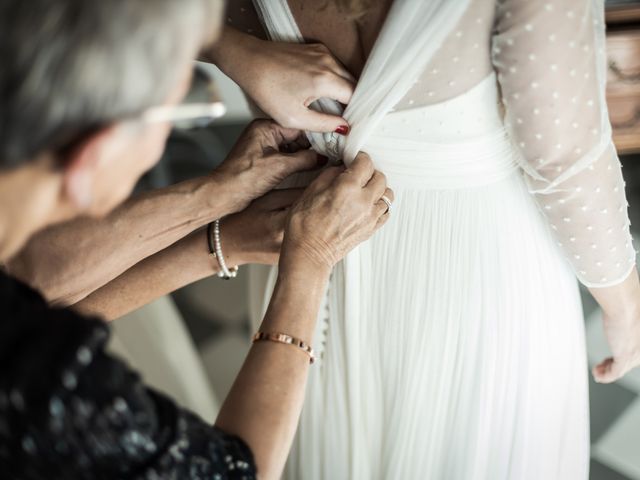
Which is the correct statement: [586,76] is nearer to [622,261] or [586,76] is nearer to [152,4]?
[622,261]

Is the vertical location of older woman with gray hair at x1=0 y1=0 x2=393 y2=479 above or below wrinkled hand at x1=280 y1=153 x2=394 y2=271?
below

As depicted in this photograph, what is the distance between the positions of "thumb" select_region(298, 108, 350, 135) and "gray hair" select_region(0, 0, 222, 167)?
0.38m

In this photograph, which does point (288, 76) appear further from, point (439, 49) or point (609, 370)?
point (609, 370)

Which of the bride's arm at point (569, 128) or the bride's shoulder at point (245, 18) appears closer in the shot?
the bride's arm at point (569, 128)

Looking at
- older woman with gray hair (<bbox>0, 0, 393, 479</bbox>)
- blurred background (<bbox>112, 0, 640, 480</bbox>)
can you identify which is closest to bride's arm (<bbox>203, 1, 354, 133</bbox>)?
older woman with gray hair (<bbox>0, 0, 393, 479</bbox>)

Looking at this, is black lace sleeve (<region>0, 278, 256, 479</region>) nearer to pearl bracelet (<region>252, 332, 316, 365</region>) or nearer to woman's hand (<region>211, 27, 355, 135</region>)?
pearl bracelet (<region>252, 332, 316, 365</region>)

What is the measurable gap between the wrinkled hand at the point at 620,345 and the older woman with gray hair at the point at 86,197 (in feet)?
1.95

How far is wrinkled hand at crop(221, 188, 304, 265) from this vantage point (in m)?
1.11

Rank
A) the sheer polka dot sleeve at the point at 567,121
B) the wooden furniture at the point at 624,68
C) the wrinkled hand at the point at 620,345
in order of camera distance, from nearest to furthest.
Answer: the sheer polka dot sleeve at the point at 567,121 → the wrinkled hand at the point at 620,345 → the wooden furniture at the point at 624,68

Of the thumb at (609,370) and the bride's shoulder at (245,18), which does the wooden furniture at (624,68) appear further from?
the bride's shoulder at (245,18)

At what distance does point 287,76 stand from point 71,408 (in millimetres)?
532

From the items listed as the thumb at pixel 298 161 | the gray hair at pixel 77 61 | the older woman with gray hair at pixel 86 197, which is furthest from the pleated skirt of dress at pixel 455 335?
the gray hair at pixel 77 61

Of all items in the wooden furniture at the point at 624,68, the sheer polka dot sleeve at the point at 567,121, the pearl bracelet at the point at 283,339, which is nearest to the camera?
the sheer polka dot sleeve at the point at 567,121

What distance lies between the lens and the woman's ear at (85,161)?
0.62 m
